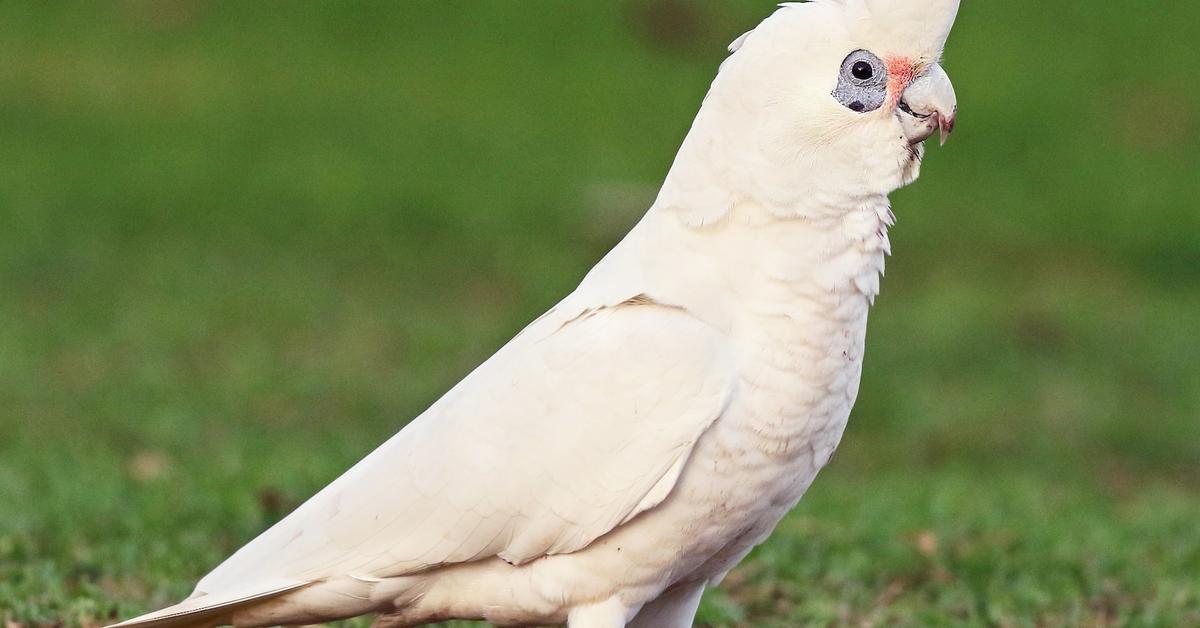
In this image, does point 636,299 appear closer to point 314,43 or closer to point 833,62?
point 833,62

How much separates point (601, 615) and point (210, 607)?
2.72ft

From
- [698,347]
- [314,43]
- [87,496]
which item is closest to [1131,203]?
[314,43]

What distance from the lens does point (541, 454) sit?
322 cm

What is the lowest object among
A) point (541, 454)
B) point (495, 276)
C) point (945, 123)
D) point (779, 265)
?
point (495, 276)

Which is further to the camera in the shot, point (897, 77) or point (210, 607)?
point (210, 607)

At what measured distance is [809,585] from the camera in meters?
4.77

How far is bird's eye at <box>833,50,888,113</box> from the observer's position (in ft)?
10.5

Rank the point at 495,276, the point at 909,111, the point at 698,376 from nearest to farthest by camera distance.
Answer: the point at 698,376
the point at 909,111
the point at 495,276

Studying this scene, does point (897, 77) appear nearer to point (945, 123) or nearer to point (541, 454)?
point (945, 123)

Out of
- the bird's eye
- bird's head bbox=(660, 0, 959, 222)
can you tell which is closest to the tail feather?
bird's head bbox=(660, 0, 959, 222)

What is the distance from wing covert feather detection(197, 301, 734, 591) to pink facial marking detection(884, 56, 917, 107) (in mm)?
601

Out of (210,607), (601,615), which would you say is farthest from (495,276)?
(601,615)

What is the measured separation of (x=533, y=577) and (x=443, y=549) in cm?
20

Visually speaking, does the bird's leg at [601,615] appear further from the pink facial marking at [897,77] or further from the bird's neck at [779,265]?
the pink facial marking at [897,77]
